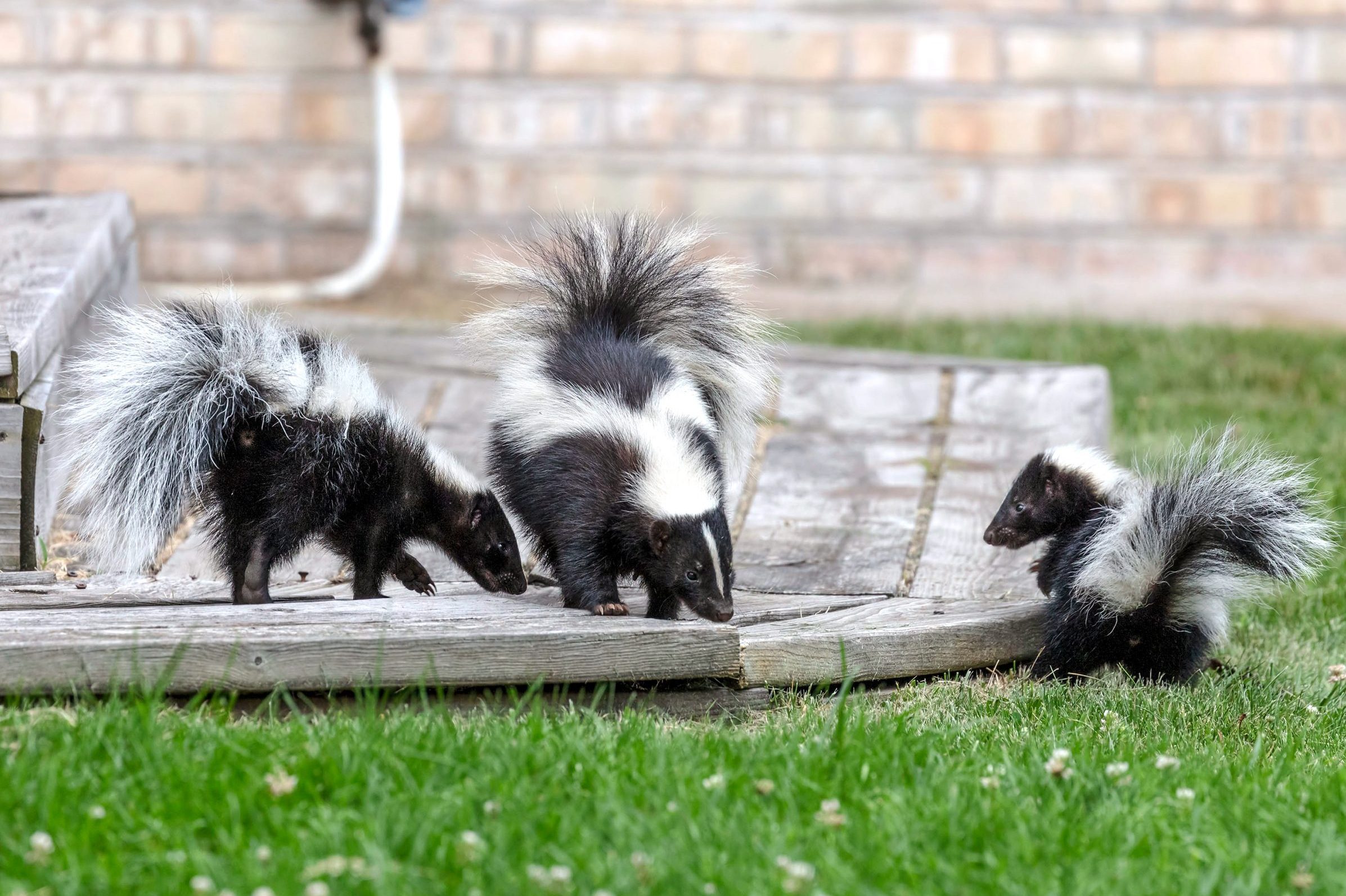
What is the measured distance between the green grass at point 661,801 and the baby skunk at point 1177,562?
41cm

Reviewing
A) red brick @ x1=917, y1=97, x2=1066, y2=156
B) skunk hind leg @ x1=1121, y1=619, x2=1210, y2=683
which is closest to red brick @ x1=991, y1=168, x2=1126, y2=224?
red brick @ x1=917, y1=97, x2=1066, y2=156

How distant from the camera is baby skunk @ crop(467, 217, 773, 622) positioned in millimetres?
4023

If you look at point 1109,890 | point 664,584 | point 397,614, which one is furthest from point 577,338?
point 1109,890

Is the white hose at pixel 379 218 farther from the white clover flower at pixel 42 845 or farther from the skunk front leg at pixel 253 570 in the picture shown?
the white clover flower at pixel 42 845

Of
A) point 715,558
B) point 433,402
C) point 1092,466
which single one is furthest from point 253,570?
point 433,402

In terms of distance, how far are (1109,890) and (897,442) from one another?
356 centimetres

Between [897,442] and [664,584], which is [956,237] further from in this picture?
[664,584]

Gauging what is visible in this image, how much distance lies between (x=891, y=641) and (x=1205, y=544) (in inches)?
31.1

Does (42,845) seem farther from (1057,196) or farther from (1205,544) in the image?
(1057,196)

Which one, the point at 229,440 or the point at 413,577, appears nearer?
the point at 229,440

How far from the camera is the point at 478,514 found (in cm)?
442

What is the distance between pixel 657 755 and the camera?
3072mm

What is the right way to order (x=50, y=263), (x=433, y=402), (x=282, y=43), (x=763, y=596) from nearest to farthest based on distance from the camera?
(x=763, y=596) → (x=50, y=263) → (x=433, y=402) → (x=282, y=43)

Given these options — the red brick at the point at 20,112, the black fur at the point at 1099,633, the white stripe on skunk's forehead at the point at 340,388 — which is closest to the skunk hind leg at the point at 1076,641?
the black fur at the point at 1099,633
